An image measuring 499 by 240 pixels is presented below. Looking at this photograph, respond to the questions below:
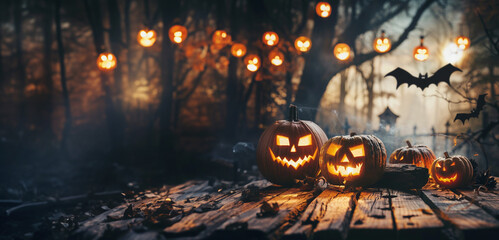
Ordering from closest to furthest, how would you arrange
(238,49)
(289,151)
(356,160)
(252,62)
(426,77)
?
(356,160), (289,151), (426,77), (252,62), (238,49)

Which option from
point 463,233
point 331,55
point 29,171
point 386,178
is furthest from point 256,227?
point 29,171

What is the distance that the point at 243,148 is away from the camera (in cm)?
675

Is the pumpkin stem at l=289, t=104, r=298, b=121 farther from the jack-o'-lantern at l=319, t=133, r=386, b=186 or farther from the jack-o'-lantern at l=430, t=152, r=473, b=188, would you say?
the jack-o'-lantern at l=430, t=152, r=473, b=188

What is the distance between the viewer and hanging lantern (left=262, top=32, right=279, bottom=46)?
980 centimetres

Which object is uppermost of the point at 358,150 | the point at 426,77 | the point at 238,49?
the point at 238,49

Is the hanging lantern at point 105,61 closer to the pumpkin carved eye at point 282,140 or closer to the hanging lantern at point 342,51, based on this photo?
the hanging lantern at point 342,51

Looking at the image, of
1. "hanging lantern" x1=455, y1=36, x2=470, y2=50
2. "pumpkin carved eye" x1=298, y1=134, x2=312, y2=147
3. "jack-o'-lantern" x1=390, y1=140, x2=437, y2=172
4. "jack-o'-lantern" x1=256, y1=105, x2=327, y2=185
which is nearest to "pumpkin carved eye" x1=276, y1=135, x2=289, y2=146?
"jack-o'-lantern" x1=256, y1=105, x2=327, y2=185

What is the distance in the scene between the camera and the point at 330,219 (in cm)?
367

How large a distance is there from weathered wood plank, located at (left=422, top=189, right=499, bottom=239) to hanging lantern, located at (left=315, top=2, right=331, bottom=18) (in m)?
5.09

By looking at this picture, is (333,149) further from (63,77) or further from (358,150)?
(63,77)

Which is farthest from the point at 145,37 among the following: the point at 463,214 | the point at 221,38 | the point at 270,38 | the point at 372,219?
the point at 463,214

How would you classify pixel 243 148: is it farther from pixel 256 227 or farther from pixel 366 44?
pixel 366 44

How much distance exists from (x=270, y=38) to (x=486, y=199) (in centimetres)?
653

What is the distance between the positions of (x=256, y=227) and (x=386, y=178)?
2.66m
